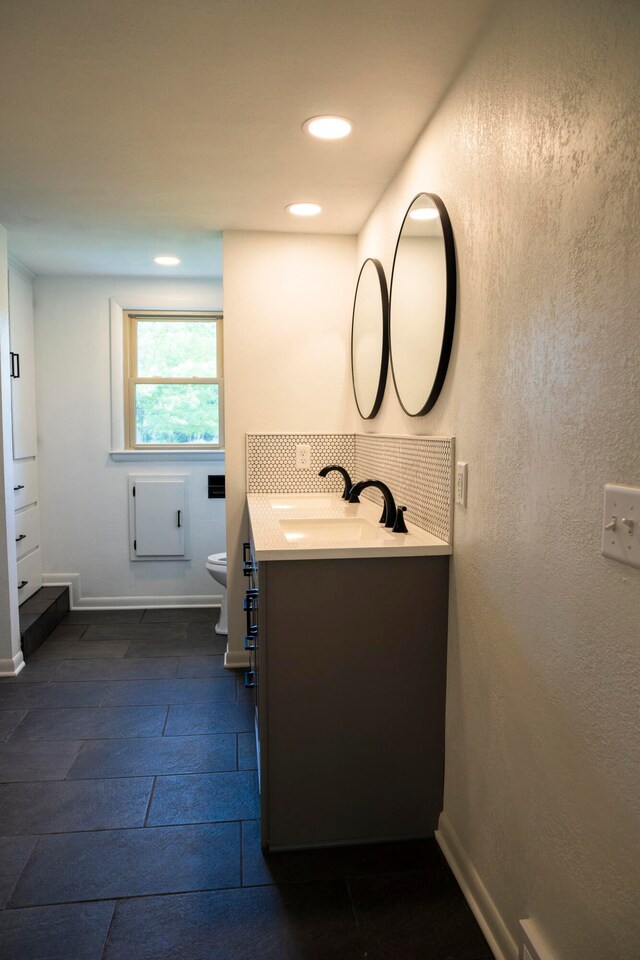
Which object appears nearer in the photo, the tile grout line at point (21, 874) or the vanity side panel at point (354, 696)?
the tile grout line at point (21, 874)

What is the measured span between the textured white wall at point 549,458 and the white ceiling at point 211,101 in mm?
240

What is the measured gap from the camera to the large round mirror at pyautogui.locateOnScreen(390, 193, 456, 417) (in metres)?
1.86

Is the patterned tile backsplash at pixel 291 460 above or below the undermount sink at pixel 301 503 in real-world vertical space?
above

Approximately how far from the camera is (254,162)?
94.3 inches

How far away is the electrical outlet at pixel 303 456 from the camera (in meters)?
3.36

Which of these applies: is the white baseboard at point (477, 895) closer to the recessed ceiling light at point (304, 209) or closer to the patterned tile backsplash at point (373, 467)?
the patterned tile backsplash at point (373, 467)

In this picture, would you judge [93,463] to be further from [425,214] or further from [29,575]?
[425,214]

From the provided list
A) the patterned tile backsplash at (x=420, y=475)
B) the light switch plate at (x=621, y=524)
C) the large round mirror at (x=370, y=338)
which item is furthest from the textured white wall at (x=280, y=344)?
the light switch plate at (x=621, y=524)

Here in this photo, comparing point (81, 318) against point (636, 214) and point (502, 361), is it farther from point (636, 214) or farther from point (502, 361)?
point (636, 214)

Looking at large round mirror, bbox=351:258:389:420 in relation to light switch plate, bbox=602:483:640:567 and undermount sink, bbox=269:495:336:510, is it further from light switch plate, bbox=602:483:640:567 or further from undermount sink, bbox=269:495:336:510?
light switch plate, bbox=602:483:640:567

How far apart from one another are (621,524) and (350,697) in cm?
112

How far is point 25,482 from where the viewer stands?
4.11 meters

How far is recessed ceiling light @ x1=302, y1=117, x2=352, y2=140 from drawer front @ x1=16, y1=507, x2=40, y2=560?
9.56 feet

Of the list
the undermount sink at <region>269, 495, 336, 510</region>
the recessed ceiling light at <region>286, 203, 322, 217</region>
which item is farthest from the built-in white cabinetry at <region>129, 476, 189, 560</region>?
the recessed ceiling light at <region>286, 203, 322, 217</region>
